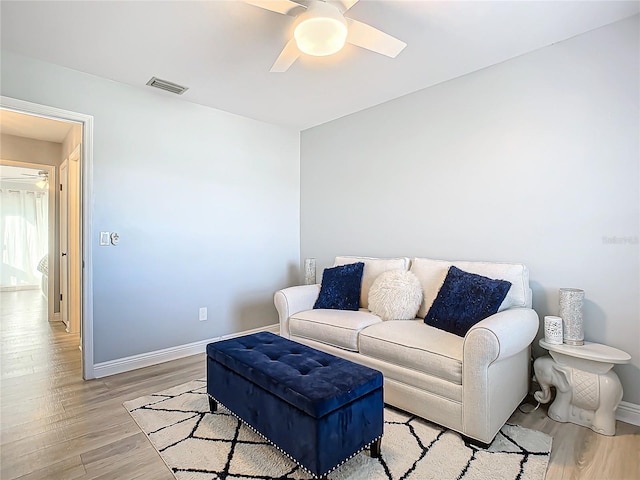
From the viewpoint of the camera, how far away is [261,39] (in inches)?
89.5

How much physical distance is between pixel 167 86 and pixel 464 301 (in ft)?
9.66

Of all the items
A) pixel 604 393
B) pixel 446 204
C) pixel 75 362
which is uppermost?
pixel 446 204

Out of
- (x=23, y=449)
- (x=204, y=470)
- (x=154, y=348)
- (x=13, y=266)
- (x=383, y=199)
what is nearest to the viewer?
(x=204, y=470)

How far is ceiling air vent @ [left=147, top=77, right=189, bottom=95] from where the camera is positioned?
2.88 m

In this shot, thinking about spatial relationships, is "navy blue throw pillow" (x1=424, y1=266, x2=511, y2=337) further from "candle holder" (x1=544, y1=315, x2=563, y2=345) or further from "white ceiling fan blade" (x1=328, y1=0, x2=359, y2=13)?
"white ceiling fan blade" (x1=328, y1=0, x2=359, y2=13)

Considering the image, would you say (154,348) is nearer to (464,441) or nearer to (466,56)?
(464,441)

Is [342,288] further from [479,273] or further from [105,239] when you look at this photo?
[105,239]

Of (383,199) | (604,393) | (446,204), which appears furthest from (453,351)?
(383,199)

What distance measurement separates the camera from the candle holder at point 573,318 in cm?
211

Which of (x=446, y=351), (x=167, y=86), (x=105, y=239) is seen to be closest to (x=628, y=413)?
(x=446, y=351)

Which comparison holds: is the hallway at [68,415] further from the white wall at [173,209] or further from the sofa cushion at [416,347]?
the sofa cushion at [416,347]

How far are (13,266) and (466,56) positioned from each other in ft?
31.8

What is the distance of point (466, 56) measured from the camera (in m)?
2.50

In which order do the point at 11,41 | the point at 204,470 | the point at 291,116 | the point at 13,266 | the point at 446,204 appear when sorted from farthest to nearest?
the point at 13,266
the point at 291,116
the point at 446,204
the point at 11,41
the point at 204,470
